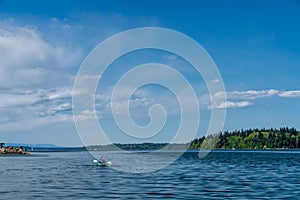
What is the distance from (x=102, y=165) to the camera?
98.2 metres

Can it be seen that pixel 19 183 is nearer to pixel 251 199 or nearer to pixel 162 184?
pixel 162 184

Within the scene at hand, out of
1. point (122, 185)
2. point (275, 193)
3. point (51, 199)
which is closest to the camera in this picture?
point (51, 199)

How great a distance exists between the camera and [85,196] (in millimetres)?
42500

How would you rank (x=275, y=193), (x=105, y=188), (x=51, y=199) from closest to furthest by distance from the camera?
(x=51, y=199)
(x=275, y=193)
(x=105, y=188)

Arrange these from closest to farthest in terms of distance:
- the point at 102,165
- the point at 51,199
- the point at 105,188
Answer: the point at 51,199
the point at 105,188
the point at 102,165

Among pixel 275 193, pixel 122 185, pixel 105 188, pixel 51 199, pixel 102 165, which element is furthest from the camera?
pixel 102 165

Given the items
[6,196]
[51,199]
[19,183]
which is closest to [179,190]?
[51,199]

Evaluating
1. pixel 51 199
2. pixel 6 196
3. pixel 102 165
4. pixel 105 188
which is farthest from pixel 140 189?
pixel 102 165

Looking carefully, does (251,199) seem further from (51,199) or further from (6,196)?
(6,196)

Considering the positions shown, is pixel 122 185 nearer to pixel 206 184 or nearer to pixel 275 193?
pixel 206 184

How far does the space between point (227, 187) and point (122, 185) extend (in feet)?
40.5

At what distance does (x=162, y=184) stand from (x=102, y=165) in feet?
154

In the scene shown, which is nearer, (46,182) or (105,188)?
(105,188)

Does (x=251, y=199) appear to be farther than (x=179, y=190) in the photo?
No
